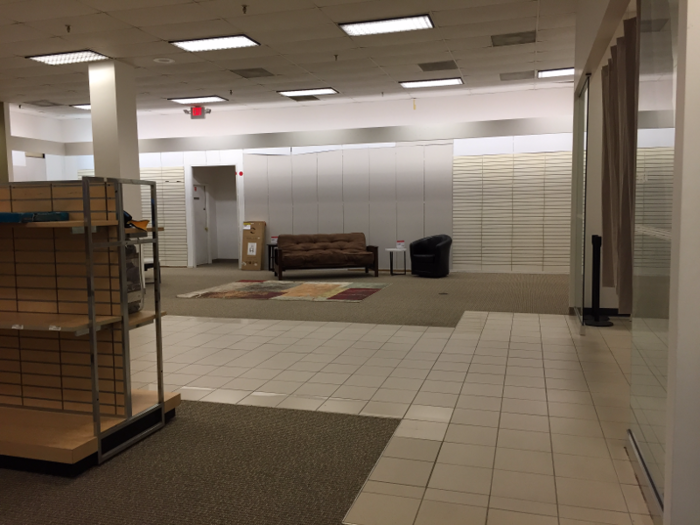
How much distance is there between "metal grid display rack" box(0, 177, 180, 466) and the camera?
302 centimetres

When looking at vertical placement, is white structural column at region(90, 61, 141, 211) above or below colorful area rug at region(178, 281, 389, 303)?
above

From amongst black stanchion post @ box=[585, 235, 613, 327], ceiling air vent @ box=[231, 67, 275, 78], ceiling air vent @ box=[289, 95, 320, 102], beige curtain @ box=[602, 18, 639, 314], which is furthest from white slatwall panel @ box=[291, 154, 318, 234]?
beige curtain @ box=[602, 18, 639, 314]

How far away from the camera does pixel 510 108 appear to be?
459 inches

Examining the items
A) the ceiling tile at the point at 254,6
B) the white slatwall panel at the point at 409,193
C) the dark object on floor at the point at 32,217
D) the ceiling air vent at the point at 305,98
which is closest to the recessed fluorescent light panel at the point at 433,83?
the white slatwall panel at the point at 409,193

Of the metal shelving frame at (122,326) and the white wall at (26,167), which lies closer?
the metal shelving frame at (122,326)

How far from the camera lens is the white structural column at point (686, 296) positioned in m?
2.00

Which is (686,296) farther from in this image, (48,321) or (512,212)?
(512,212)

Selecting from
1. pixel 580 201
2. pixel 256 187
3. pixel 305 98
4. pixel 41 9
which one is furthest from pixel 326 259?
pixel 41 9

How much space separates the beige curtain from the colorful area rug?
4299mm

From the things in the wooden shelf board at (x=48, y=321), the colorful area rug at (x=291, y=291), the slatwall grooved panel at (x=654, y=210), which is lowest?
the colorful area rug at (x=291, y=291)

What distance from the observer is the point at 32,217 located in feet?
9.62

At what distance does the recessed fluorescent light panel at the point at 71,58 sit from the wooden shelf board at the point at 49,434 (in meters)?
6.29

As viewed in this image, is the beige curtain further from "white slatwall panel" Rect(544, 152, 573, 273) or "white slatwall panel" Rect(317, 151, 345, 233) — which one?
"white slatwall panel" Rect(317, 151, 345, 233)

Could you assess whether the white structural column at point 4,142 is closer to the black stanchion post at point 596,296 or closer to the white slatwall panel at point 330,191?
the white slatwall panel at point 330,191
